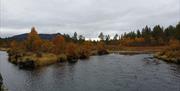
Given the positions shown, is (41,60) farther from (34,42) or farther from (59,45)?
(59,45)

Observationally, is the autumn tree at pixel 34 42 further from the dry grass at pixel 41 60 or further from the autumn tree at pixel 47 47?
the dry grass at pixel 41 60

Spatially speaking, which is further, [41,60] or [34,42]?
[34,42]

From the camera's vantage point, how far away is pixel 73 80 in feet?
175

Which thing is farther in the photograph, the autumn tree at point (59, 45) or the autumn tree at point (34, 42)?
the autumn tree at point (59, 45)

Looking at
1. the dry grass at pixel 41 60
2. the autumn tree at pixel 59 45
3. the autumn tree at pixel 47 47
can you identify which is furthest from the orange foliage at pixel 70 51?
the dry grass at pixel 41 60

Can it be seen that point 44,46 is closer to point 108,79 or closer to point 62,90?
point 108,79

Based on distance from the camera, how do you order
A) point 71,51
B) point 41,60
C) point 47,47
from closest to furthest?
point 41,60, point 47,47, point 71,51

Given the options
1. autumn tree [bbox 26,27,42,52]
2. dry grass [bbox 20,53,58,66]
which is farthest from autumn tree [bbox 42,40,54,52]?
dry grass [bbox 20,53,58,66]

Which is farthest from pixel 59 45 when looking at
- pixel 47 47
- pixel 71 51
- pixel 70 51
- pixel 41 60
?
pixel 41 60

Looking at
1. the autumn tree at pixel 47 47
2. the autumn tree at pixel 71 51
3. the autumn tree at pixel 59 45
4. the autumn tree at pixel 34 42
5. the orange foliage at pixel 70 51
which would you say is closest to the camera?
the autumn tree at pixel 34 42

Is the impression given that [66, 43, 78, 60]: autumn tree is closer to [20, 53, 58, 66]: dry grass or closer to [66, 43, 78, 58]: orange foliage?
[66, 43, 78, 58]: orange foliage

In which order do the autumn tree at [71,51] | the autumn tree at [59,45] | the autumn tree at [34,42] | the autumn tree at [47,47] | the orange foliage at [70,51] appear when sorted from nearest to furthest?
the autumn tree at [34,42] < the autumn tree at [47,47] < the autumn tree at [71,51] < the autumn tree at [59,45] < the orange foliage at [70,51]

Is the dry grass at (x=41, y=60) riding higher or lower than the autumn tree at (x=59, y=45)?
lower

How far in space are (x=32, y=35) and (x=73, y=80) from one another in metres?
55.7
